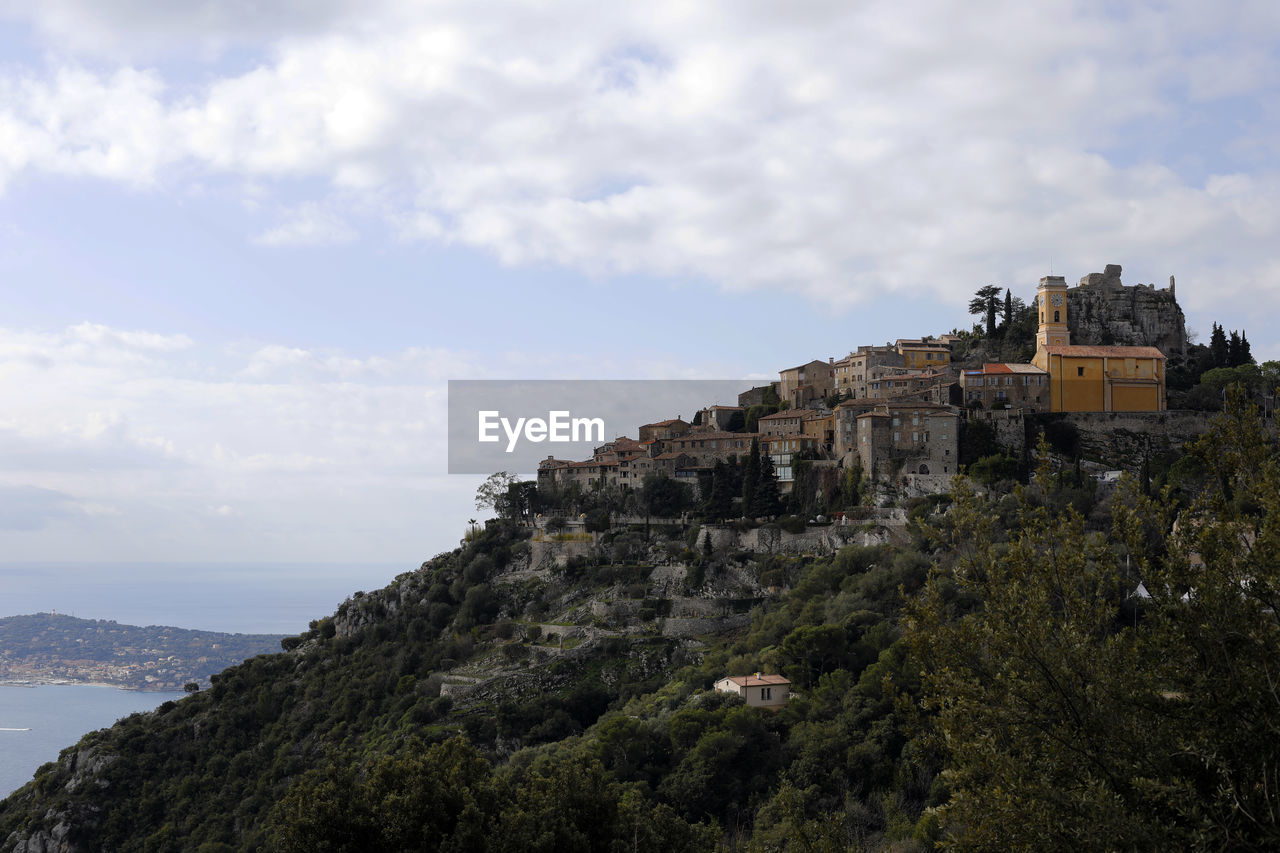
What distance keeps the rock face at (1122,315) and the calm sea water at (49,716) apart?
66.1m

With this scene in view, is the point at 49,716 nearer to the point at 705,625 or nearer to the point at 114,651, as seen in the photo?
Answer: the point at 114,651

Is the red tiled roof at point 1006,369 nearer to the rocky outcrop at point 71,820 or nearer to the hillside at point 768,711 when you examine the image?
the hillside at point 768,711

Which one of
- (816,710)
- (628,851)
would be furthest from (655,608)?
(628,851)

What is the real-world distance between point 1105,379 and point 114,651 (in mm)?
105433

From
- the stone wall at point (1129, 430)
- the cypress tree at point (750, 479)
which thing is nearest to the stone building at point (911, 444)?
the stone wall at point (1129, 430)

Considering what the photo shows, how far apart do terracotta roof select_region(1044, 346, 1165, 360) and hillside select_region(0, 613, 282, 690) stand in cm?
8104

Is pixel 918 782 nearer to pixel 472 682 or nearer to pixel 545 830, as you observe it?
pixel 545 830

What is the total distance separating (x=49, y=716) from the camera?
84.5m

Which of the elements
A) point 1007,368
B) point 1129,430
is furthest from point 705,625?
point 1129,430

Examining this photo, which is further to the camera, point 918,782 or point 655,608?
point 655,608

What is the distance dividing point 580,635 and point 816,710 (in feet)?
57.2

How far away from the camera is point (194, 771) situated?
172 ft

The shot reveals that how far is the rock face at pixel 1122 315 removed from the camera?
6053 centimetres

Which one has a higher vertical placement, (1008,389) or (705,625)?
(1008,389)
